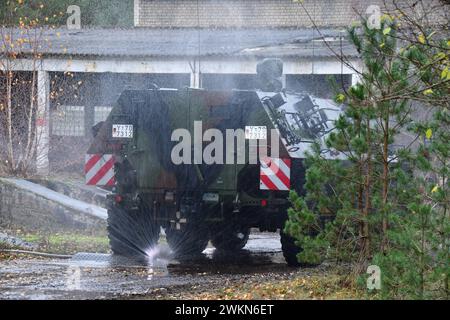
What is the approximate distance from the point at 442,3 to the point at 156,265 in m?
6.66

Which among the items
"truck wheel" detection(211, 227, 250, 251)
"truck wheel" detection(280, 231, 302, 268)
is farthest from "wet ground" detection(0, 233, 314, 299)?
"truck wheel" detection(211, 227, 250, 251)

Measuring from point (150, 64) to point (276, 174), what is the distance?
1313 cm

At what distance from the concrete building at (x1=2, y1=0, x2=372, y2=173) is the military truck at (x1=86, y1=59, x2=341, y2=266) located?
30.6 ft

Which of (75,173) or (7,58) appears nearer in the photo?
(7,58)

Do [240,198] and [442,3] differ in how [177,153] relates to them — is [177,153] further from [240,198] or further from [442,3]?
[442,3]

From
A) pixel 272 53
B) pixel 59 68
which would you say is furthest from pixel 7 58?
pixel 272 53

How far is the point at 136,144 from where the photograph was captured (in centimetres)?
1420

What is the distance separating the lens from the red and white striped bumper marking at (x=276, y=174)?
13422mm

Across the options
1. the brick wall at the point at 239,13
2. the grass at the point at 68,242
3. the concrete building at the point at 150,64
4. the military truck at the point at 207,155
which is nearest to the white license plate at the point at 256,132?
the military truck at the point at 207,155

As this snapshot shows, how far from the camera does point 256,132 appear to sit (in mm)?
13578

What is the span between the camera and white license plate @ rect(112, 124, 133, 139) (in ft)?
46.7

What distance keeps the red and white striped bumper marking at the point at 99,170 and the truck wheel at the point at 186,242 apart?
144 cm

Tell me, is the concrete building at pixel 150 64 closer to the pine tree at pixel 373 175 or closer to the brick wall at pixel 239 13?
the brick wall at pixel 239 13

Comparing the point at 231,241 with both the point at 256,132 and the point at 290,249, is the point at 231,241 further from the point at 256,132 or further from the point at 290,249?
the point at 256,132
